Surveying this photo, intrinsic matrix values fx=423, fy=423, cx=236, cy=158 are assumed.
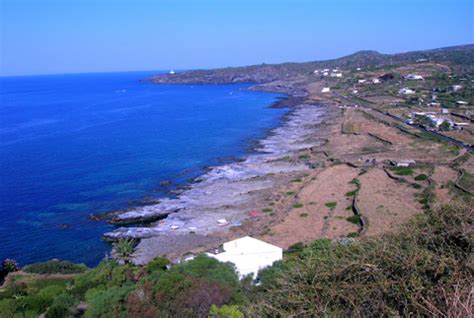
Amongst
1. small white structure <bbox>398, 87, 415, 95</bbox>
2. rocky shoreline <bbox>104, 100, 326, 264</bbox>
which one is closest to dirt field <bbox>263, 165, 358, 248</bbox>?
rocky shoreline <bbox>104, 100, 326, 264</bbox>

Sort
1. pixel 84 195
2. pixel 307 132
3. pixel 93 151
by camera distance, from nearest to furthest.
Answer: pixel 84 195, pixel 93 151, pixel 307 132

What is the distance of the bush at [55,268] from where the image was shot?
25000 mm

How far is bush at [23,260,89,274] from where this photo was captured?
25.0 meters

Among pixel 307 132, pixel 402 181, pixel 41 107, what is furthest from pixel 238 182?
pixel 41 107

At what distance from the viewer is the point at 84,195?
4059cm

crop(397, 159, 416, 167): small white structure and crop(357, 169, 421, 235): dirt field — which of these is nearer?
crop(357, 169, 421, 235): dirt field

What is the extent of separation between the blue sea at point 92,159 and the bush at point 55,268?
2282 mm

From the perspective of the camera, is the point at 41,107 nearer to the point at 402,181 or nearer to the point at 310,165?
the point at 310,165

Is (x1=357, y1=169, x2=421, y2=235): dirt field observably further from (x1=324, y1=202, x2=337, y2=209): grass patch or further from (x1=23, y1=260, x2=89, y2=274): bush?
(x1=23, y1=260, x2=89, y2=274): bush

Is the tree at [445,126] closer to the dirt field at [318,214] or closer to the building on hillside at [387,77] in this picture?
the dirt field at [318,214]

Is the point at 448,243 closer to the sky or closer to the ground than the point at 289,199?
closer to the sky

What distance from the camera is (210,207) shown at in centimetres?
3509

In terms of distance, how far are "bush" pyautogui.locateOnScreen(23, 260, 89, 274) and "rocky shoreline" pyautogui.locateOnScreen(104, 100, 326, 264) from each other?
3378 mm

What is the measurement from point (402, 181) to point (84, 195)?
29.2m
